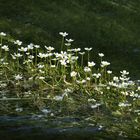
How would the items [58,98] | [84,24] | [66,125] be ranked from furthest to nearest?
[84,24] → [58,98] → [66,125]

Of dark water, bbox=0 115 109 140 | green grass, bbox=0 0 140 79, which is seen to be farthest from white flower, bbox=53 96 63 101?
green grass, bbox=0 0 140 79

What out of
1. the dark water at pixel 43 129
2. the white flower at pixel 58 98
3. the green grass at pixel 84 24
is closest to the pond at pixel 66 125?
the dark water at pixel 43 129

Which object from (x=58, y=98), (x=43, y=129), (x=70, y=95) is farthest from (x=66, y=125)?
(x=70, y=95)

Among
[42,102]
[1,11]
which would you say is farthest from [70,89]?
[1,11]

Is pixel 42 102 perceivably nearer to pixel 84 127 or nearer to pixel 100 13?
pixel 84 127

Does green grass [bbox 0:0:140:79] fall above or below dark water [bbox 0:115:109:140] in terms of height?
above

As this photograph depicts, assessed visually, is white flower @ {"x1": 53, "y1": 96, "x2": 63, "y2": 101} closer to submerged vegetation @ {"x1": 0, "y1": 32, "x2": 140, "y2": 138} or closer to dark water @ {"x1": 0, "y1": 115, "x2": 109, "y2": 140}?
submerged vegetation @ {"x1": 0, "y1": 32, "x2": 140, "y2": 138}

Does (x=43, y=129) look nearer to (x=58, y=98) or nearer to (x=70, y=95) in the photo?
(x=58, y=98)

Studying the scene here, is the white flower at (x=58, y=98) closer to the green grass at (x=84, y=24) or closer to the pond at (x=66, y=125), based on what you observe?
the pond at (x=66, y=125)
